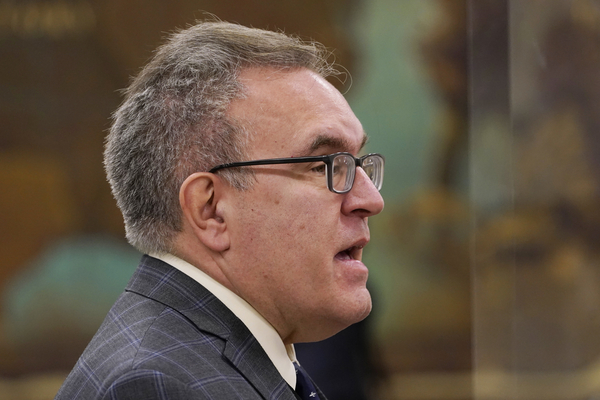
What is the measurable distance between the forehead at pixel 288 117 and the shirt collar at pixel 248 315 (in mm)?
351

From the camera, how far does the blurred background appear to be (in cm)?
385

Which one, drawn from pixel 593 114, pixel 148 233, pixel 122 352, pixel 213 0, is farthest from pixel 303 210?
pixel 213 0

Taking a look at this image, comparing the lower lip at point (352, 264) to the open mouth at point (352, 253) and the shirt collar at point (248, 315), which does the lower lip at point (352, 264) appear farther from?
the shirt collar at point (248, 315)

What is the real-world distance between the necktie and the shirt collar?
6 centimetres

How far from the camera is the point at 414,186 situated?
443cm

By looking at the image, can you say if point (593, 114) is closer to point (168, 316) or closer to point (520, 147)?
point (520, 147)

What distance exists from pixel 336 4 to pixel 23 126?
6.98 feet

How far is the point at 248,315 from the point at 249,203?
30cm

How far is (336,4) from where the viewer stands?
4.28 m

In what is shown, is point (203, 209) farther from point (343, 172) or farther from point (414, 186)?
point (414, 186)

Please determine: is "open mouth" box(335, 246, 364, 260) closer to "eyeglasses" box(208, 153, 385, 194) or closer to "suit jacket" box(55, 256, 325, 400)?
"eyeglasses" box(208, 153, 385, 194)

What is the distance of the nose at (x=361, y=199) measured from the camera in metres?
1.79

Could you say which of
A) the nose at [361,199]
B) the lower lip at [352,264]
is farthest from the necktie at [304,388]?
the nose at [361,199]

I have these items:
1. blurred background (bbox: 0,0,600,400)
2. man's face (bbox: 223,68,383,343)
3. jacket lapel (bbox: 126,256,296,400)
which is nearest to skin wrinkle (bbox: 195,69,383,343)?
man's face (bbox: 223,68,383,343)
